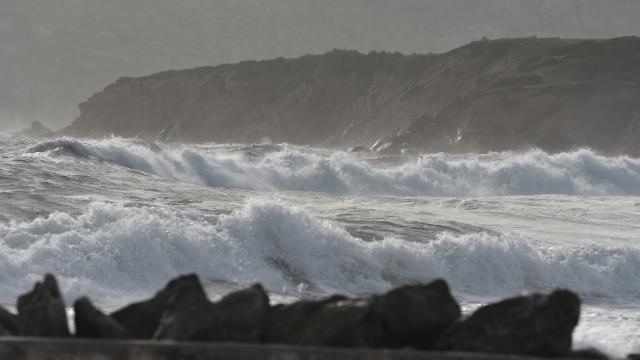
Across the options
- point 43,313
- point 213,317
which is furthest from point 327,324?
point 43,313

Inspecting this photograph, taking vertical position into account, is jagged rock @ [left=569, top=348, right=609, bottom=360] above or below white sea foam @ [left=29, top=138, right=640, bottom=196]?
below

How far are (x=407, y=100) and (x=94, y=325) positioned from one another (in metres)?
113

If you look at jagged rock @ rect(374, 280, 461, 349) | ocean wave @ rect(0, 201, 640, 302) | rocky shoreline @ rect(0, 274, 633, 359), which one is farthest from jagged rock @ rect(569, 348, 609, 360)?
ocean wave @ rect(0, 201, 640, 302)

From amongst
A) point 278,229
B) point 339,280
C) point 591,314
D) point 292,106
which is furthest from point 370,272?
point 292,106

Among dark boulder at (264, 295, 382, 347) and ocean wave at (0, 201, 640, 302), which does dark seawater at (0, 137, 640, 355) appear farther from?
dark boulder at (264, 295, 382, 347)

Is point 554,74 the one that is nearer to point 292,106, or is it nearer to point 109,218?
point 292,106

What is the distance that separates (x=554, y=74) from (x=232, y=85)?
5367 centimetres

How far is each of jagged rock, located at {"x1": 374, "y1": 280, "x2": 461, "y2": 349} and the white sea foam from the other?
29887 mm

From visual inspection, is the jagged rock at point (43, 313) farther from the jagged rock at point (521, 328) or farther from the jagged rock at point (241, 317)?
→ the jagged rock at point (521, 328)

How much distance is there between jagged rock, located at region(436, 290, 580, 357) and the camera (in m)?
5.39

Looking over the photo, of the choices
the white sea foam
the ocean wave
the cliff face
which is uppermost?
the cliff face

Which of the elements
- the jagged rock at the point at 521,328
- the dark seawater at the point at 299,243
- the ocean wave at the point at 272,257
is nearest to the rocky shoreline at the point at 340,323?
the jagged rock at the point at 521,328

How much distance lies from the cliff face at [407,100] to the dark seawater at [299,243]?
6230 cm

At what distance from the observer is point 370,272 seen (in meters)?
16.3
